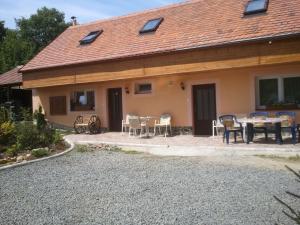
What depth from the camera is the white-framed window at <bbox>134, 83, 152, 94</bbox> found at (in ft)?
56.5

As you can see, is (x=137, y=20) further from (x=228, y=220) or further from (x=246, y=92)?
(x=228, y=220)

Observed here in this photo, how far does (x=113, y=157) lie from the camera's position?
11297 mm

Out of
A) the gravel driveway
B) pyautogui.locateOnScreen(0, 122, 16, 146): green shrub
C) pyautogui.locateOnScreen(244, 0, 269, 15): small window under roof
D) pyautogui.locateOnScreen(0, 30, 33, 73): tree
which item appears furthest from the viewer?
pyautogui.locateOnScreen(0, 30, 33, 73): tree

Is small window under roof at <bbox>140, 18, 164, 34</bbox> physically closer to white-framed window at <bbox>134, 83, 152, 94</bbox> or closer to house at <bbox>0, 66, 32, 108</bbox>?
white-framed window at <bbox>134, 83, 152, 94</bbox>

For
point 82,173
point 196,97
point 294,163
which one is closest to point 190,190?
point 82,173

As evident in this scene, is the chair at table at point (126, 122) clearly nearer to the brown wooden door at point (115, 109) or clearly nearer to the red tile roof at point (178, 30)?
the brown wooden door at point (115, 109)

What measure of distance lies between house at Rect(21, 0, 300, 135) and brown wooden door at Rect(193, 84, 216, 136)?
0.04 meters

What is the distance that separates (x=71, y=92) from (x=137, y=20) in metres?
5.08

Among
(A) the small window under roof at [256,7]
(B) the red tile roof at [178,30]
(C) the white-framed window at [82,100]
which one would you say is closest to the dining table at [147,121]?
(B) the red tile roof at [178,30]

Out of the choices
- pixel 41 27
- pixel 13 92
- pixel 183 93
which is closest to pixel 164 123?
pixel 183 93

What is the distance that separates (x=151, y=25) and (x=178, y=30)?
2000 mm

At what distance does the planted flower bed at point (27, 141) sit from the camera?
1112cm

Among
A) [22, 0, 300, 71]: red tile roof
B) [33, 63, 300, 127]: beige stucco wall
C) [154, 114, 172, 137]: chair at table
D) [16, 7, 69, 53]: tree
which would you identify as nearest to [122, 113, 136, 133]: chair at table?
[33, 63, 300, 127]: beige stucco wall

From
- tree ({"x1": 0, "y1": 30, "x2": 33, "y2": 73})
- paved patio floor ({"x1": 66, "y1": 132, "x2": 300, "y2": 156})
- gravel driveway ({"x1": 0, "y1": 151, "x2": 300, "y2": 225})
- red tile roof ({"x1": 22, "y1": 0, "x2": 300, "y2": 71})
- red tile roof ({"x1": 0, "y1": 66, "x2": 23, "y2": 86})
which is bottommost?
gravel driveway ({"x1": 0, "y1": 151, "x2": 300, "y2": 225})
